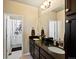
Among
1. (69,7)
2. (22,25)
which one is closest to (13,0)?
(22,25)

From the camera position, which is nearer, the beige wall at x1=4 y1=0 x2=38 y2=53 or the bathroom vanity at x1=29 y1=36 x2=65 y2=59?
the bathroom vanity at x1=29 y1=36 x2=65 y2=59

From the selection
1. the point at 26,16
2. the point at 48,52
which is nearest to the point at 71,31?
the point at 48,52

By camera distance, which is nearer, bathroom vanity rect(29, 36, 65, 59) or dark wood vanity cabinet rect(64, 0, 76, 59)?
dark wood vanity cabinet rect(64, 0, 76, 59)

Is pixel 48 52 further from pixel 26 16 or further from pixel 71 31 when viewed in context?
pixel 26 16

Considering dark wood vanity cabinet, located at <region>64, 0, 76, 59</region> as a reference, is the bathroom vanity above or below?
below

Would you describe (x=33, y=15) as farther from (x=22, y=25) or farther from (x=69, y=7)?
(x=69, y=7)

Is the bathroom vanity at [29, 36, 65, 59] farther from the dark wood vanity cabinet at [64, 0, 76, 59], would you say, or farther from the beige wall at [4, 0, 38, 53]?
the beige wall at [4, 0, 38, 53]

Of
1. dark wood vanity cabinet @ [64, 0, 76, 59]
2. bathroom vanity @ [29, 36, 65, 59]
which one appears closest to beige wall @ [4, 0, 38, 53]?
bathroom vanity @ [29, 36, 65, 59]

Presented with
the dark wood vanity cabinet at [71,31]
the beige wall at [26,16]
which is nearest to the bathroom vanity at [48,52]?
the dark wood vanity cabinet at [71,31]

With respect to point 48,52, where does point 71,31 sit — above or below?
above

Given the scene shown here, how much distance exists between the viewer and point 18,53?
225 inches

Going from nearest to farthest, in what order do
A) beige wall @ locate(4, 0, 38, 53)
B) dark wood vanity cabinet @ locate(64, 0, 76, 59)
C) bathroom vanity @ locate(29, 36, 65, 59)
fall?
dark wood vanity cabinet @ locate(64, 0, 76, 59), bathroom vanity @ locate(29, 36, 65, 59), beige wall @ locate(4, 0, 38, 53)

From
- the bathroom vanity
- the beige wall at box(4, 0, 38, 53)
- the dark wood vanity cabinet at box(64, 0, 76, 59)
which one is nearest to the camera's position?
the dark wood vanity cabinet at box(64, 0, 76, 59)

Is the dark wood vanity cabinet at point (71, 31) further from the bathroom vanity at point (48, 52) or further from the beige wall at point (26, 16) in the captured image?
the beige wall at point (26, 16)
